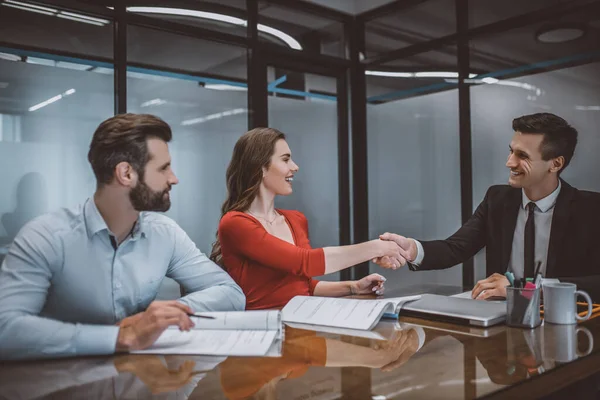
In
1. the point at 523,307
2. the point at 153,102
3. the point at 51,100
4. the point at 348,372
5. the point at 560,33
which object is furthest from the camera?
the point at 153,102

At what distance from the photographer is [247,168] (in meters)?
2.19

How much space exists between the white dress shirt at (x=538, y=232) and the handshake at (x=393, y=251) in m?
0.43

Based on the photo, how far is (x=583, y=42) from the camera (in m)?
3.18

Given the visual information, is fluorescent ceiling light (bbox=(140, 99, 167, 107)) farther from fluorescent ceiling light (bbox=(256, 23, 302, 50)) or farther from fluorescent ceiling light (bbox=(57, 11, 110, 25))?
fluorescent ceiling light (bbox=(256, 23, 302, 50))

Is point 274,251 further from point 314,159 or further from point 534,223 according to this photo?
point 314,159

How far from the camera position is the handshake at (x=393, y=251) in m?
2.12

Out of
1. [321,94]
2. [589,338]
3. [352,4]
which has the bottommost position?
[589,338]

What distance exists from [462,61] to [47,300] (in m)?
3.33

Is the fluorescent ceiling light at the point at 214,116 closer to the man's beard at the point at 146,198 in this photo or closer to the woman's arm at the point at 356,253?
the woman's arm at the point at 356,253

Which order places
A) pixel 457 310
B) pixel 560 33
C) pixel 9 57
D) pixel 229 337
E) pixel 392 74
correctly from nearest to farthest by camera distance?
pixel 229 337
pixel 457 310
pixel 9 57
pixel 560 33
pixel 392 74

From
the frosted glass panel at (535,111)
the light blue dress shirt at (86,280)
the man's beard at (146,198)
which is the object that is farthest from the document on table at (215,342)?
the frosted glass panel at (535,111)

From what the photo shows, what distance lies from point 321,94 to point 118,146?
335 cm

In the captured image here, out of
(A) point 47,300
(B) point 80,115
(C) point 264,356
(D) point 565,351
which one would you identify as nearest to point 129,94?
(B) point 80,115

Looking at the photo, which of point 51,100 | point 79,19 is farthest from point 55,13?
point 51,100
